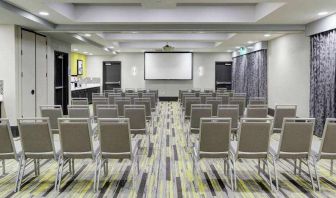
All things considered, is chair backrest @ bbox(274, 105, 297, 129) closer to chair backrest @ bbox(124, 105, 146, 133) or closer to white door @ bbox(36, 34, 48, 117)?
chair backrest @ bbox(124, 105, 146, 133)

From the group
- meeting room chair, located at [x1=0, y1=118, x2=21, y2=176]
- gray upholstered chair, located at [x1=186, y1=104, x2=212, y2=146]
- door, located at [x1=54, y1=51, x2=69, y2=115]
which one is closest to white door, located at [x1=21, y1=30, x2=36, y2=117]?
door, located at [x1=54, y1=51, x2=69, y2=115]

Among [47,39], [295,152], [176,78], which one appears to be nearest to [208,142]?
[295,152]

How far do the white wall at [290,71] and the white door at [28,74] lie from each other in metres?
7.29

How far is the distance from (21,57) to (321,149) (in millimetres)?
7281

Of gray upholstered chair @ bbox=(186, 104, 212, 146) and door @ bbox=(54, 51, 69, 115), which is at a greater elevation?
door @ bbox=(54, 51, 69, 115)

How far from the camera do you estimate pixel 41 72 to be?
1049 centimetres

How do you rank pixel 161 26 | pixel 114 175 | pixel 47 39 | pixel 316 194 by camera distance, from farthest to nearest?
pixel 47 39 → pixel 161 26 → pixel 114 175 → pixel 316 194

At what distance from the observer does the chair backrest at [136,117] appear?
640cm

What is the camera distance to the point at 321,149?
446cm

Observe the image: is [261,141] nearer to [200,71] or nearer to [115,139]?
[115,139]

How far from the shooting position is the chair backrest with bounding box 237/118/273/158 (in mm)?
4375

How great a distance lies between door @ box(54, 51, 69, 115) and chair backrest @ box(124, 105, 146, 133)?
6.26 m

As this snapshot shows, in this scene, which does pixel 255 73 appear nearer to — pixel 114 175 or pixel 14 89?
pixel 14 89

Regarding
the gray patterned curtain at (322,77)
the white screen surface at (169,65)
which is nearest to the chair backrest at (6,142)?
the gray patterned curtain at (322,77)
